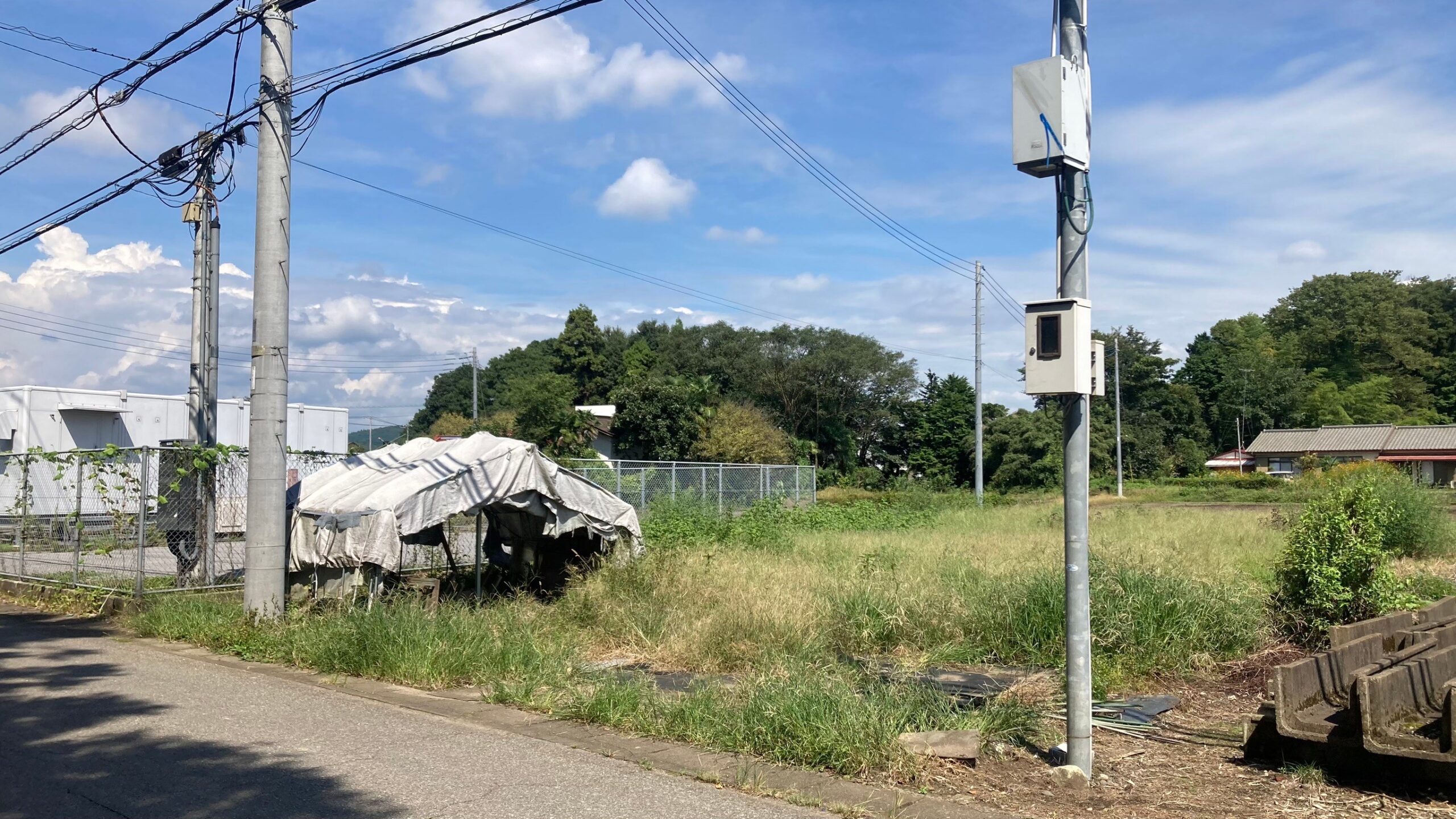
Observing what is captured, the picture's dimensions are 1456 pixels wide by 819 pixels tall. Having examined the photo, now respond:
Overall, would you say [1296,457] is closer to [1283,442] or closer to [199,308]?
[1283,442]

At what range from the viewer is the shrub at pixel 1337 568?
9234 millimetres

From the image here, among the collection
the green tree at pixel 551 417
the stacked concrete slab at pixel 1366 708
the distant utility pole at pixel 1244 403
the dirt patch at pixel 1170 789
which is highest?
the distant utility pole at pixel 1244 403

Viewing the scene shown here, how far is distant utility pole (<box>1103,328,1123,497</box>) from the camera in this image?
48.0m

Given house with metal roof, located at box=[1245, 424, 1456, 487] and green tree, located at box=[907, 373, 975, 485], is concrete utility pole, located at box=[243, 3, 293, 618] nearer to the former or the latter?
green tree, located at box=[907, 373, 975, 485]

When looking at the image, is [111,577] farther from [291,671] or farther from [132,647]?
[291,671]

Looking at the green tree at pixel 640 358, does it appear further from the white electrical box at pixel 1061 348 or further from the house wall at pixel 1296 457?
the white electrical box at pixel 1061 348

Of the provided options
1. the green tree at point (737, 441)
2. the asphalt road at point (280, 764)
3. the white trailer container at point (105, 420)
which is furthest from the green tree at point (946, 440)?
the asphalt road at point (280, 764)

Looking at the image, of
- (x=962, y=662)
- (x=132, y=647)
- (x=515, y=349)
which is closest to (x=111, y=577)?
(x=132, y=647)

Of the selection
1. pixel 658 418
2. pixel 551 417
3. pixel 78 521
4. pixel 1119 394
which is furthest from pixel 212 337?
pixel 1119 394

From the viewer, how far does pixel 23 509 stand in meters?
15.1

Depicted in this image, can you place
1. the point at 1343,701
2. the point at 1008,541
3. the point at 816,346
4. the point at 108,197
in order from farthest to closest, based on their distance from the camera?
the point at 816,346, the point at 1008,541, the point at 108,197, the point at 1343,701

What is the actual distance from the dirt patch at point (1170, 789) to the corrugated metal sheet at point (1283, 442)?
230ft

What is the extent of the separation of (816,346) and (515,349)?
4354cm

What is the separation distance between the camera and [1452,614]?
880 cm
